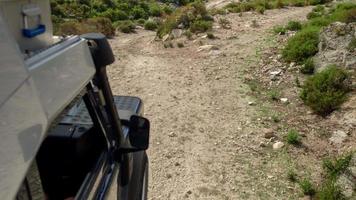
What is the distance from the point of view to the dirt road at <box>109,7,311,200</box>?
638cm

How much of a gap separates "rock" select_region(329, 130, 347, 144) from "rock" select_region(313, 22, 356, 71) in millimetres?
2544

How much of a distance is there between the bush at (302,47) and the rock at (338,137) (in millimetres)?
3898

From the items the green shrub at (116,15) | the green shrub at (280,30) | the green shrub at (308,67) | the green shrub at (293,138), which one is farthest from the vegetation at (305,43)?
the green shrub at (116,15)

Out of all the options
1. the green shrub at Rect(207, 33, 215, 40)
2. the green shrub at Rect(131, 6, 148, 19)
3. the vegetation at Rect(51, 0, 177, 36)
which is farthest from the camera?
the green shrub at Rect(131, 6, 148, 19)

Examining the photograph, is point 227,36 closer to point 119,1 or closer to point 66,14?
point 66,14

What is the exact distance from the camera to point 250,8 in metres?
21.0

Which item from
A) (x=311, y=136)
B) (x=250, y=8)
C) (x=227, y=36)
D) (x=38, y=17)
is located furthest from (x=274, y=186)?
(x=250, y=8)

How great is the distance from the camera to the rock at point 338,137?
7.18 metres

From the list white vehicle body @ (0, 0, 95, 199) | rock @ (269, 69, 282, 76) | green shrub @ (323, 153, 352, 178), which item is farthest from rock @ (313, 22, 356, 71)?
white vehicle body @ (0, 0, 95, 199)

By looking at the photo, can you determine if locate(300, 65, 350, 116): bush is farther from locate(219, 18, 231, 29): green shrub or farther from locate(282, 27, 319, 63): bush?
locate(219, 18, 231, 29): green shrub

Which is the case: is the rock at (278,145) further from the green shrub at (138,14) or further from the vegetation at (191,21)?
the green shrub at (138,14)

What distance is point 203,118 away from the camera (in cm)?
872

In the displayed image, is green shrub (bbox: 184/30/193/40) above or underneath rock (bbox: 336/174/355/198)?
underneath

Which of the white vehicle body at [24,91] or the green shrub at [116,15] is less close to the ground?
the white vehicle body at [24,91]
